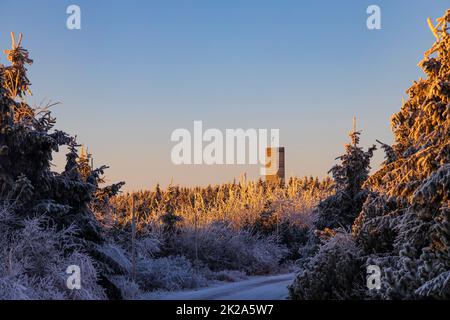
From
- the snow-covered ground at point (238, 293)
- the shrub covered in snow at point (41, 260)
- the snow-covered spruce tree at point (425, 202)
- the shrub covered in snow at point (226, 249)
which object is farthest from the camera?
the shrub covered in snow at point (226, 249)

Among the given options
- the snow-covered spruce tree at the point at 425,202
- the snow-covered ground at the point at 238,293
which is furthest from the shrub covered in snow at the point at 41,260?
the snow-covered spruce tree at the point at 425,202

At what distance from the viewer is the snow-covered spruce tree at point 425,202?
14.9m

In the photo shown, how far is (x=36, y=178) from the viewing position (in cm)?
2000

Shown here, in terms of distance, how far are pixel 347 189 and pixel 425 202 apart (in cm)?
962

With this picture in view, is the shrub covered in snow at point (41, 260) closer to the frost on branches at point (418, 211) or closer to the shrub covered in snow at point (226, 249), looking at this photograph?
the frost on branches at point (418, 211)

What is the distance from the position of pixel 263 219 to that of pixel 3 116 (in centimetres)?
2676

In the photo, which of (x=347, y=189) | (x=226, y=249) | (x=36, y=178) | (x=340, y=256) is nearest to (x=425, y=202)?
(x=340, y=256)

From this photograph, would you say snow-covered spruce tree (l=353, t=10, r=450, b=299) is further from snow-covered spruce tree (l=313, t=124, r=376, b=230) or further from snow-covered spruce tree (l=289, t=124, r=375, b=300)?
snow-covered spruce tree (l=313, t=124, r=376, b=230)

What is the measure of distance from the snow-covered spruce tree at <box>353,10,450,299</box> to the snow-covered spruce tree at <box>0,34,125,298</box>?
940 centimetres

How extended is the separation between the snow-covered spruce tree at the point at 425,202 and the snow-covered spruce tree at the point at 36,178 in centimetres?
940

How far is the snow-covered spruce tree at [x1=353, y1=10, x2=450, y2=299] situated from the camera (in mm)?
14867

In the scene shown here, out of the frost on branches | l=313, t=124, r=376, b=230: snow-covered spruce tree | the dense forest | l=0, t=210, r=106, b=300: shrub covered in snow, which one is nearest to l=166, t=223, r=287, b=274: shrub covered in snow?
the dense forest

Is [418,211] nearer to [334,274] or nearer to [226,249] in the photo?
[334,274]

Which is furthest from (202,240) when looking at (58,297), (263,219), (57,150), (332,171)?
(58,297)
